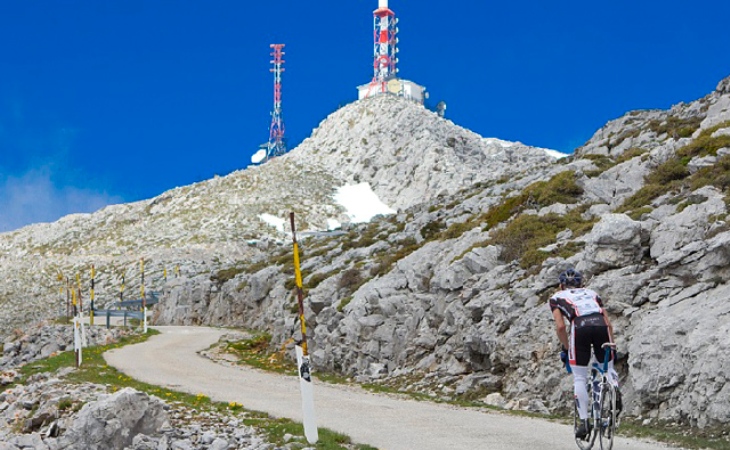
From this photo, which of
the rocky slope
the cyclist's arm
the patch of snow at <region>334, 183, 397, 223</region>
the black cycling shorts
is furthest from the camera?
the patch of snow at <region>334, 183, 397, 223</region>

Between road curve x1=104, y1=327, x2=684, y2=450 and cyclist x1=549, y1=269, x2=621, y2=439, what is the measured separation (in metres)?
1.44

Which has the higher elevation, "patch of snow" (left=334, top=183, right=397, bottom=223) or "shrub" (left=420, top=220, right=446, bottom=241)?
"patch of snow" (left=334, top=183, right=397, bottom=223)

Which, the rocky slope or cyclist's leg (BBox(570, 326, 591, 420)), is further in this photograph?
the rocky slope

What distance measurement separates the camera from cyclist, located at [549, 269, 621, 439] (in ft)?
31.1

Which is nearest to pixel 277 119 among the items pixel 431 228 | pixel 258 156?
pixel 258 156

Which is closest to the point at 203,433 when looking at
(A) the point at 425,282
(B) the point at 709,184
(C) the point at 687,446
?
(C) the point at 687,446

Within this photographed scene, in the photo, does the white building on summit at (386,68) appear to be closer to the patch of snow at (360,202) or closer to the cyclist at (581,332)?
the patch of snow at (360,202)

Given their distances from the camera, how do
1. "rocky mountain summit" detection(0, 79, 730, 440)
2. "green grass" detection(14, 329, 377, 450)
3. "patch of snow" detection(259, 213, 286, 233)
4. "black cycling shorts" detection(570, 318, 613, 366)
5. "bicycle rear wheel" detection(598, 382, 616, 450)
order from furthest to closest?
"patch of snow" detection(259, 213, 286, 233) < "rocky mountain summit" detection(0, 79, 730, 440) < "green grass" detection(14, 329, 377, 450) < "black cycling shorts" detection(570, 318, 613, 366) < "bicycle rear wheel" detection(598, 382, 616, 450)

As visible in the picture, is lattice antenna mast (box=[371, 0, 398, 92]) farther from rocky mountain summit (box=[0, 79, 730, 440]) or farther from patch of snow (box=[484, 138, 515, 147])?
rocky mountain summit (box=[0, 79, 730, 440])

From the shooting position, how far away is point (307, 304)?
31406 millimetres

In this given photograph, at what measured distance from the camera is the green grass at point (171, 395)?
12.3 meters

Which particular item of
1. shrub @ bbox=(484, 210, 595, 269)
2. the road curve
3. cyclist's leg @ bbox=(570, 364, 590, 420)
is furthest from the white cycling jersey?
shrub @ bbox=(484, 210, 595, 269)

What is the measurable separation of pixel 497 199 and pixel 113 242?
7225 centimetres

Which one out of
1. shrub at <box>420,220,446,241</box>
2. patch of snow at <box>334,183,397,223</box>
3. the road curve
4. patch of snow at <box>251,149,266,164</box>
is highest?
patch of snow at <box>251,149,266,164</box>
